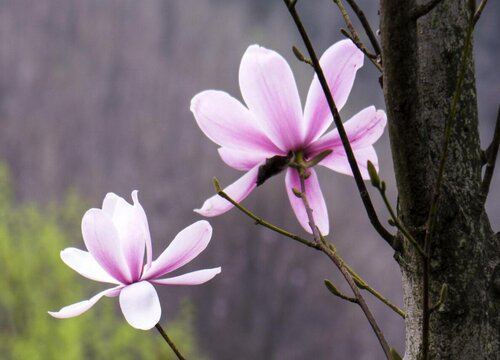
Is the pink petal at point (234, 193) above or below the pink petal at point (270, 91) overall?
below

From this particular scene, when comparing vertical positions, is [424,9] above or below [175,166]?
below

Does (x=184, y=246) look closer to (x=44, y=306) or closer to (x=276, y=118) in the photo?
(x=276, y=118)

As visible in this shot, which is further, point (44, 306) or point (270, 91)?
point (44, 306)

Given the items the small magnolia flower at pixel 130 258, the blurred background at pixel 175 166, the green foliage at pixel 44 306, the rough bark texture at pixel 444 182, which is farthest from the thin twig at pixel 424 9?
the blurred background at pixel 175 166

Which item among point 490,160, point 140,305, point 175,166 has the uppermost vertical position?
point 175,166

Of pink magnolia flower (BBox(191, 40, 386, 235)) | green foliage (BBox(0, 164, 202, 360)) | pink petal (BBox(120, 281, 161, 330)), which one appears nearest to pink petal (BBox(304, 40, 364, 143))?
pink magnolia flower (BBox(191, 40, 386, 235))

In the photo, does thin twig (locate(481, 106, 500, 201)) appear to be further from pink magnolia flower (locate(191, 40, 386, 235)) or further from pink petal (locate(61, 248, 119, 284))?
pink petal (locate(61, 248, 119, 284))

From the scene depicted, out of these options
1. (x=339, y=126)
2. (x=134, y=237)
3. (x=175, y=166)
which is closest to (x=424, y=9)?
(x=339, y=126)

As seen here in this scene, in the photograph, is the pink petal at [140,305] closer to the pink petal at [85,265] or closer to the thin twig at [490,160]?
the pink petal at [85,265]
